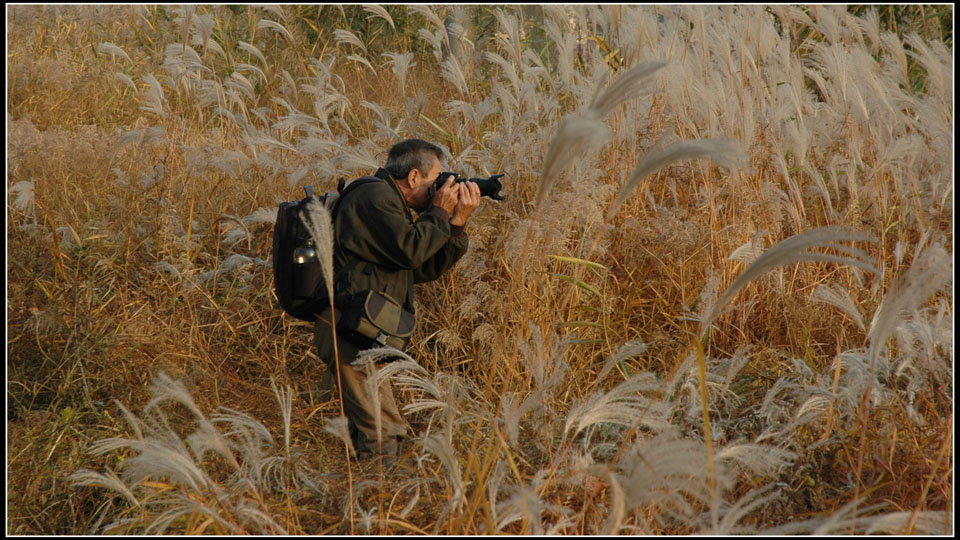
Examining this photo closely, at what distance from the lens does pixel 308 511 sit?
251cm

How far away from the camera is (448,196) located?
322 centimetres

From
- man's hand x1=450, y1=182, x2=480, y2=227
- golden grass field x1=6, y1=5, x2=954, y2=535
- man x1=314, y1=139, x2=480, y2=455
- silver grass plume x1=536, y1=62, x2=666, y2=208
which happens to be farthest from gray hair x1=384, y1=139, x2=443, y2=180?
silver grass plume x1=536, y1=62, x2=666, y2=208

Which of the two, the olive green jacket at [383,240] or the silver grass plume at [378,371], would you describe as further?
the olive green jacket at [383,240]

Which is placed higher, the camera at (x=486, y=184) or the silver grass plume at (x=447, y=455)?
the camera at (x=486, y=184)

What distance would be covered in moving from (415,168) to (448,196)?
0.21m

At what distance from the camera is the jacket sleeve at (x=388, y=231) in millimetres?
3133

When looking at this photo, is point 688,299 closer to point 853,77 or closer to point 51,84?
point 853,77

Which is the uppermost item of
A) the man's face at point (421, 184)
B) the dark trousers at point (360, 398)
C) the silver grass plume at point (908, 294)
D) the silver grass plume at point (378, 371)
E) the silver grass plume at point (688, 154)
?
the silver grass plume at point (688, 154)

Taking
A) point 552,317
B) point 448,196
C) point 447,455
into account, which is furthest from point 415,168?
point 447,455

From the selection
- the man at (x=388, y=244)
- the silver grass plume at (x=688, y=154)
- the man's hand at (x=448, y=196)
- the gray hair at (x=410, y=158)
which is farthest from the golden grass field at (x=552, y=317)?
the gray hair at (x=410, y=158)

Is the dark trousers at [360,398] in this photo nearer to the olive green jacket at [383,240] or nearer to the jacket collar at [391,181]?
the olive green jacket at [383,240]

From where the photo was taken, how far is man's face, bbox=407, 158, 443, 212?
3.35 m

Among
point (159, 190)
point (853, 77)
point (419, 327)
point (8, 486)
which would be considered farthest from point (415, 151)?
point (853, 77)

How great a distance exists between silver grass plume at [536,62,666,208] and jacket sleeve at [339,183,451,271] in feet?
3.35
